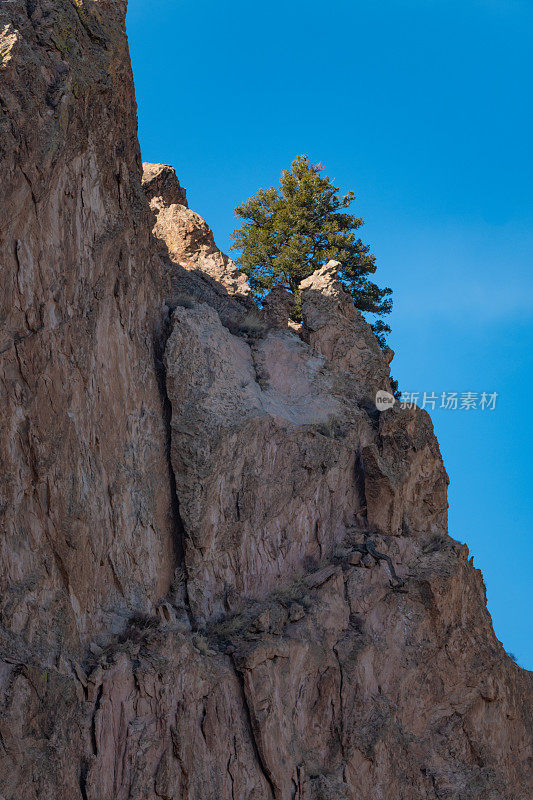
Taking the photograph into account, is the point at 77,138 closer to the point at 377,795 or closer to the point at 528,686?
the point at 377,795

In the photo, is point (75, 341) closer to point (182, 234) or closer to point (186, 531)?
point (186, 531)

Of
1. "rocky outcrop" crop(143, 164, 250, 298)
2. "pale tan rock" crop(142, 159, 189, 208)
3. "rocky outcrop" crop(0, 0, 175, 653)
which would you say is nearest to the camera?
"rocky outcrop" crop(0, 0, 175, 653)

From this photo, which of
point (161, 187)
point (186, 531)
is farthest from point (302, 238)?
point (186, 531)

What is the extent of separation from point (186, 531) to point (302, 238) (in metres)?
16.7

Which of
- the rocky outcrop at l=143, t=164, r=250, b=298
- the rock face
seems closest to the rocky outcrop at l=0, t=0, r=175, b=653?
the rock face

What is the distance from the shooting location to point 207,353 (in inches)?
762

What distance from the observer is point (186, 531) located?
696 inches

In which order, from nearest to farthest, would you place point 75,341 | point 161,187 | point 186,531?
point 75,341 < point 186,531 < point 161,187

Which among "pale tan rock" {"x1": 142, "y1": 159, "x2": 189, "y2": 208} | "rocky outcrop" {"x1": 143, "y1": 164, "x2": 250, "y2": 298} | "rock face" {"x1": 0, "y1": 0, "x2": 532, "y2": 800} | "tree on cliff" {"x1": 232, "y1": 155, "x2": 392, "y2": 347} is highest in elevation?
"tree on cliff" {"x1": 232, "y1": 155, "x2": 392, "y2": 347}

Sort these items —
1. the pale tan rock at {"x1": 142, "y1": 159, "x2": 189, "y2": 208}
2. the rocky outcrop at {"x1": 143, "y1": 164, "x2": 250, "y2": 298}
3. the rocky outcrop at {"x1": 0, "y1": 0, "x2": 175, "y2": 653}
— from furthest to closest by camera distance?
the pale tan rock at {"x1": 142, "y1": 159, "x2": 189, "y2": 208}, the rocky outcrop at {"x1": 143, "y1": 164, "x2": 250, "y2": 298}, the rocky outcrop at {"x1": 0, "y1": 0, "x2": 175, "y2": 653}

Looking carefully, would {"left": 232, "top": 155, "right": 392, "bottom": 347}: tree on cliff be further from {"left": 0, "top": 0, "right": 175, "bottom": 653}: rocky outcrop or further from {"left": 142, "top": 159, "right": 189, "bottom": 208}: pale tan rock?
{"left": 0, "top": 0, "right": 175, "bottom": 653}: rocky outcrop

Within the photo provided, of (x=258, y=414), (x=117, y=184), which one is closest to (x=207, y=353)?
(x=258, y=414)

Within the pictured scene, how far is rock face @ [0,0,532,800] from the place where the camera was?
46.3ft

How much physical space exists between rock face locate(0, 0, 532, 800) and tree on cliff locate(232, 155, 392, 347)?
29.3 ft
